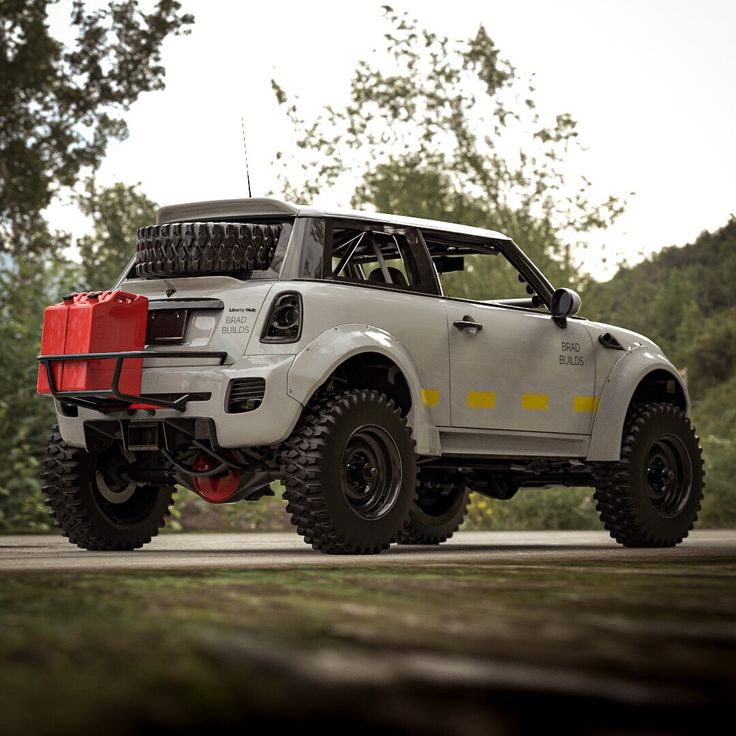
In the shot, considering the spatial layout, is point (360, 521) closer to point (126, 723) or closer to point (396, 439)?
point (396, 439)

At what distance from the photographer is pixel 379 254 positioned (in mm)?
9102

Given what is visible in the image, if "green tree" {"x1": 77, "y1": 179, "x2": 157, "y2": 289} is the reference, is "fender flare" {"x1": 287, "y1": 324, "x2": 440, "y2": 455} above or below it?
below

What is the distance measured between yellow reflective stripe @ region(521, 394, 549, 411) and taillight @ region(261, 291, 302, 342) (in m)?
2.07

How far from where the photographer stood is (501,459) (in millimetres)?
9789

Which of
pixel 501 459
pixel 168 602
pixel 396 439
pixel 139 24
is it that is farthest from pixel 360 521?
pixel 139 24

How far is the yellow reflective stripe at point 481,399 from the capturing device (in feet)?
30.2

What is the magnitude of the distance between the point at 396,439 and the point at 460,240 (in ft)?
6.13

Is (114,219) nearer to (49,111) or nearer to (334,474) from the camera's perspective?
(49,111)

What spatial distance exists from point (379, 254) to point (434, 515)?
9.16 ft

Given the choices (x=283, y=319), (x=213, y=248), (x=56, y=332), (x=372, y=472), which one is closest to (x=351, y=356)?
(x=283, y=319)

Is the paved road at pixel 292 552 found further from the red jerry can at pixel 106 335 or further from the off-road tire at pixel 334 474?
the red jerry can at pixel 106 335

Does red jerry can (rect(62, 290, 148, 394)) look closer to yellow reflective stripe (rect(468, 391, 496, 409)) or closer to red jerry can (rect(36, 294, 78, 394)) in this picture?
red jerry can (rect(36, 294, 78, 394))

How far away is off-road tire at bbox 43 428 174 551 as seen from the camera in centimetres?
913

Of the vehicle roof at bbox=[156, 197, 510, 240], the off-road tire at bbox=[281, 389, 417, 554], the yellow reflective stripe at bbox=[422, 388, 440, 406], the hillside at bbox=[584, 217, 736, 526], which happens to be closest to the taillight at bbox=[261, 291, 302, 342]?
the off-road tire at bbox=[281, 389, 417, 554]
